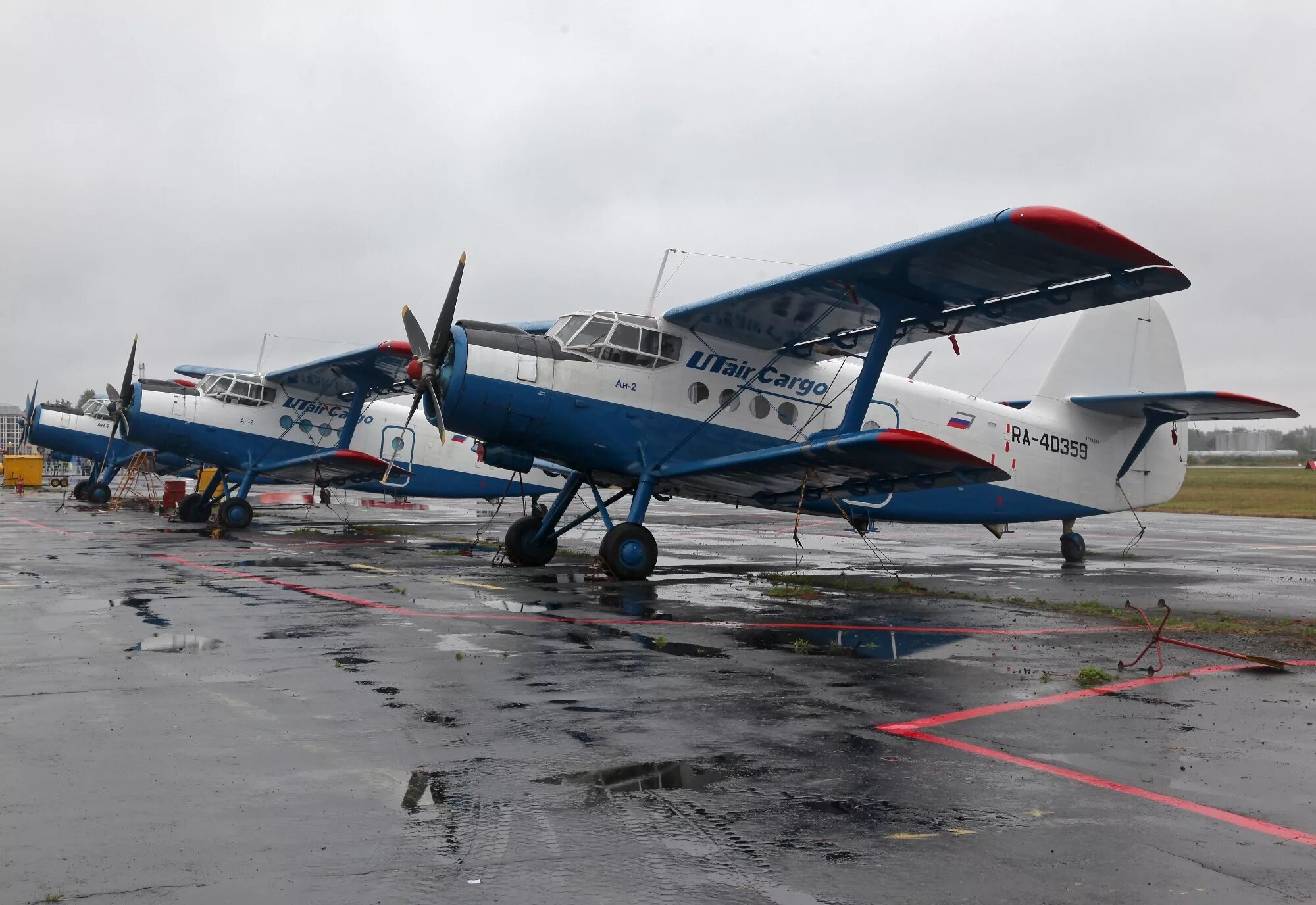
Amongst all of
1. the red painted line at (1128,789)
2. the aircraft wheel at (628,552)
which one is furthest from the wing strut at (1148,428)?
the red painted line at (1128,789)

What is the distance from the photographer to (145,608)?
11219mm

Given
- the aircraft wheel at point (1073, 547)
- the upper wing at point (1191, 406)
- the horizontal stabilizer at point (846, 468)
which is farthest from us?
the aircraft wheel at point (1073, 547)

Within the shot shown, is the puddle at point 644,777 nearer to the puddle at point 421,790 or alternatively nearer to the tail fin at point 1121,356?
the puddle at point 421,790

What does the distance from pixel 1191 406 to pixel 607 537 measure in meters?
10.9

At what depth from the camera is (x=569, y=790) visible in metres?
4.89

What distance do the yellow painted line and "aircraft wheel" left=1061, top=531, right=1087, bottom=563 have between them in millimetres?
10881

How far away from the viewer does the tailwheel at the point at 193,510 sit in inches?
1129

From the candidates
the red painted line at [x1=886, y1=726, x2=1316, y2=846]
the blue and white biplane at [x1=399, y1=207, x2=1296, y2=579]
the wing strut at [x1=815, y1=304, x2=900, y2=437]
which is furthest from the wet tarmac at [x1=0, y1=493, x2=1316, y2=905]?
the wing strut at [x1=815, y1=304, x2=900, y2=437]

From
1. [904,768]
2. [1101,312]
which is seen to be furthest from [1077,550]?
[904,768]

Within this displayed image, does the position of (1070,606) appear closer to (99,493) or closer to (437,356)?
(437,356)

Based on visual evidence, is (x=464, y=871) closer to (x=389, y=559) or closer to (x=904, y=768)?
(x=904, y=768)

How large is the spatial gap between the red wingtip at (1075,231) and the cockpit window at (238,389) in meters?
20.8

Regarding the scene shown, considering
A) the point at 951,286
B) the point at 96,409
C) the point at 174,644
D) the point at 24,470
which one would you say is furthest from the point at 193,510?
the point at 24,470

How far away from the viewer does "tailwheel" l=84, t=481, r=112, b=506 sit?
39.6 meters
